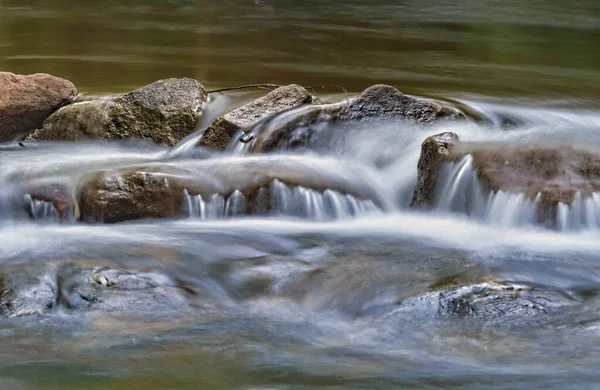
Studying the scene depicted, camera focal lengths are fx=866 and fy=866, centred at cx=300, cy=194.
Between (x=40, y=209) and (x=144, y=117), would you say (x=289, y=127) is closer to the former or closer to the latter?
(x=144, y=117)

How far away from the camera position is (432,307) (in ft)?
14.8

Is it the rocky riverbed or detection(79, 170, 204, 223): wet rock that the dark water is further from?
detection(79, 170, 204, 223): wet rock

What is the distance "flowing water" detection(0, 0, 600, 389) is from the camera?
370 cm

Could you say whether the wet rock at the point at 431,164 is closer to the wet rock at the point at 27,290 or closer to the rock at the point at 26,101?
the wet rock at the point at 27,290

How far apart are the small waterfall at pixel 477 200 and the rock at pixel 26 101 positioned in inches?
157

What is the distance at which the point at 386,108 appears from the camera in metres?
7.64

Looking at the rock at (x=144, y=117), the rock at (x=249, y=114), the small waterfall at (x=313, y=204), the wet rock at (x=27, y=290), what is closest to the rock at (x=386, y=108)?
the rock at (x=249, y=114)

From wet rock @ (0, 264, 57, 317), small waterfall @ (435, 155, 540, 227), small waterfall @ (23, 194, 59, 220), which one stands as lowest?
small waterfall @ (23, 194, 59, 220)

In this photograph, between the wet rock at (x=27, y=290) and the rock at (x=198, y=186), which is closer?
the wet rock at (x=27, y=290)

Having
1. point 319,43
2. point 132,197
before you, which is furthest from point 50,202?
point 319,43

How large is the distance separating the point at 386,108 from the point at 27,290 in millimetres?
3967

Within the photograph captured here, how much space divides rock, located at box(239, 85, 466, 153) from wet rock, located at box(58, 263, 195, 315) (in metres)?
2.49

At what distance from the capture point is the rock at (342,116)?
732cm

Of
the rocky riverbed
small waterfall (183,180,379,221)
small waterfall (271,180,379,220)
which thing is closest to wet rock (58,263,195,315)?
the rocky riverbed
